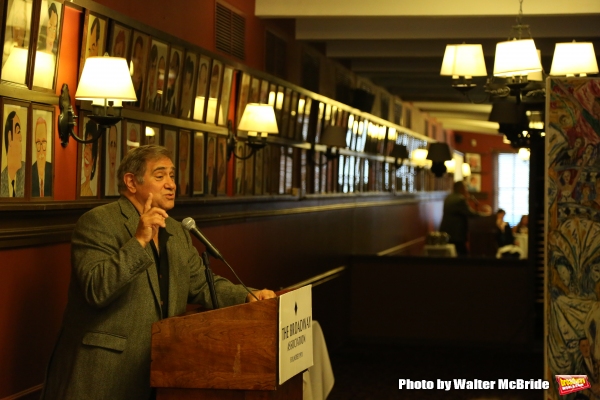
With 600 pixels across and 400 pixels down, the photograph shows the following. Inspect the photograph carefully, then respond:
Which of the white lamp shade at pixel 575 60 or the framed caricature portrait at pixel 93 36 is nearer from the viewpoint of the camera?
the framed caricature portrait at pixel 93 36

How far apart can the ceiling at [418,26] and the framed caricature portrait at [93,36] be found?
2.88 meters

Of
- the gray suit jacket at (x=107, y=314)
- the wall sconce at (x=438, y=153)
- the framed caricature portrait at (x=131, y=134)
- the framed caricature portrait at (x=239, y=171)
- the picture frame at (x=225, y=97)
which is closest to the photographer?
the gray suit jacket at (x=107, y=314)

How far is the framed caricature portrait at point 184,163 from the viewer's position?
5504 mm

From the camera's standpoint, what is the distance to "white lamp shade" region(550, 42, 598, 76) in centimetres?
588

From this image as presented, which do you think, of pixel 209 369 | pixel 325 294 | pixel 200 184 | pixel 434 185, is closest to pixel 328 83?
pixel 325 294

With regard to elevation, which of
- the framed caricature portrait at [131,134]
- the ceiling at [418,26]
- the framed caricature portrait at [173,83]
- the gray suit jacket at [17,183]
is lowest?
the gray suit jacket at [17,183]

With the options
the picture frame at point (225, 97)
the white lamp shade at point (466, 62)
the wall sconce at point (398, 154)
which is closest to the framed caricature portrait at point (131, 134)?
the picture frame at point (225, 97)

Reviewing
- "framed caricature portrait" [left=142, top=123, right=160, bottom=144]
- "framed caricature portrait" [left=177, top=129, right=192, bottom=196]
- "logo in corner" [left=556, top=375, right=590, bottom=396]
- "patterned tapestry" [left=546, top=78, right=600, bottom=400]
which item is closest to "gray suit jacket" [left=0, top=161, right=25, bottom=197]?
"framed caricature portrait" [left=142, top=123, right=160, bottom=144]

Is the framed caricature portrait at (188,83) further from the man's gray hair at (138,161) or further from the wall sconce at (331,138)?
the wall sconce at (331,138)

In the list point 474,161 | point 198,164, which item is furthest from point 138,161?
point 474,161

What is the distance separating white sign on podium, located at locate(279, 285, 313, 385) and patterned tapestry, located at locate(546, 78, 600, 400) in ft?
5.52

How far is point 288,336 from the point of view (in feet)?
10.9

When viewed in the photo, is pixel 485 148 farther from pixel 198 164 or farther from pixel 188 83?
pixel 188 83

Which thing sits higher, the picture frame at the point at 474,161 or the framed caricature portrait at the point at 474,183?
the picture frame at the point at 474,161
